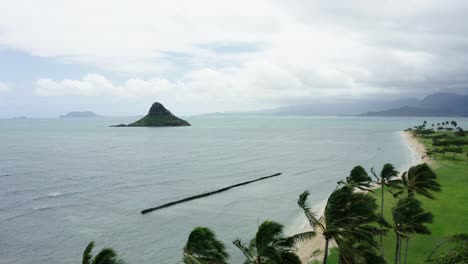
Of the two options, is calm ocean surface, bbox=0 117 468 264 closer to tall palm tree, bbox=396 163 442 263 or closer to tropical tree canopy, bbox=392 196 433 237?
tropical tree canopy, bbox=392 196 433 237

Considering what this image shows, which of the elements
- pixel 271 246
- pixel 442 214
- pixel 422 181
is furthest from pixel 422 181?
pixel 271 246

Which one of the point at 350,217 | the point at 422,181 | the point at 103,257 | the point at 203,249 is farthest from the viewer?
the point at 422,181

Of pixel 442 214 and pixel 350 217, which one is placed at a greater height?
pixel 350 217

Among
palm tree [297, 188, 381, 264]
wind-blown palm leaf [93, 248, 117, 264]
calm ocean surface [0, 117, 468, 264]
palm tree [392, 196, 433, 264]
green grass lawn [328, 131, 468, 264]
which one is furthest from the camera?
calm ocean surface [0, 117, 468, 264]

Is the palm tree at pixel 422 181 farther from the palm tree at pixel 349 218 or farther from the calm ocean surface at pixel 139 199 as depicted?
the calm ocean surface at pixel 139 199

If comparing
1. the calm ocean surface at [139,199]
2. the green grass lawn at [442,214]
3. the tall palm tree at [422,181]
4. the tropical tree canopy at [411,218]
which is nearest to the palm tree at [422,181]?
the tall palm tree at [422,181]

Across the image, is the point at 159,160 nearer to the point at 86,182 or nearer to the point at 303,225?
the point at 86,182

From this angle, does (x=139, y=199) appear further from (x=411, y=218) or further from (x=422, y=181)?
Answer: (x=411, y=218)

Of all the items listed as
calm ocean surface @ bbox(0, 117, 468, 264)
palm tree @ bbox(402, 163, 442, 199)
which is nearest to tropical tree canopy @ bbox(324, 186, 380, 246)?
palm tree @ bbox(402, 163, 442, 199)

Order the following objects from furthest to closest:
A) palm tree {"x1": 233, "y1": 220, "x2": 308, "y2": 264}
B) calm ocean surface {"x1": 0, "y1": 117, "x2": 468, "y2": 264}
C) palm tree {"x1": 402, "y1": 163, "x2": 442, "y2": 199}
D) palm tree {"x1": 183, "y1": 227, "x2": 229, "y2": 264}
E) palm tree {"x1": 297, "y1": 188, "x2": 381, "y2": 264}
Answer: calm ocean surface {"x1": 0, "y1": 117, "x2": 468, "y2": 264} < palm tree {"x1": 402, "y1": 163, "x2": 442, "y2": 199} < palm tree {"x1": 297, "y1": 188, "x2": 381, "y2": 264} < palm tree {"x1": 183, "y1": 227, "x2": 229, "y2": 264} < palm tree {"x1": 233, "y1": 220, "x2": 308, "y2": 264}
